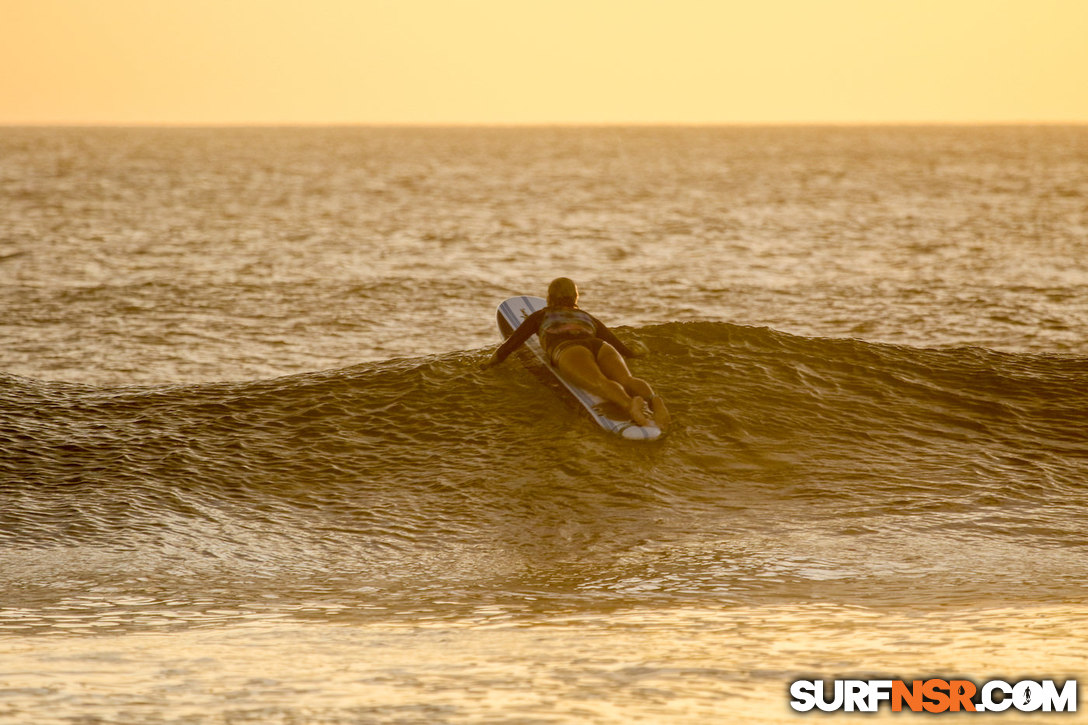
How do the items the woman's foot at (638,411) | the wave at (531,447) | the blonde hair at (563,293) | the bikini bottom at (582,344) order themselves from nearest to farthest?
1. the wave at (531,447)
2. the woman's foot at (638,411)
3. the bikini bottom at (582,344)
4. the blonde hair at (563,293)

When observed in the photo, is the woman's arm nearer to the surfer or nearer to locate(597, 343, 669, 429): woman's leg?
the surfer

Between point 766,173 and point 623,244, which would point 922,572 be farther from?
point 766,173

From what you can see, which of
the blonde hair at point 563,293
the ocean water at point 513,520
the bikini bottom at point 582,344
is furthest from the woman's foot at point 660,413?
the blonde hair at point 563,293

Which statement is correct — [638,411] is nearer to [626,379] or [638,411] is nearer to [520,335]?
[626,379]

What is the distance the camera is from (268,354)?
21.3m


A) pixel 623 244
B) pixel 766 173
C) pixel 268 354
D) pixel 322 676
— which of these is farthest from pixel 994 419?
pixel 766 173

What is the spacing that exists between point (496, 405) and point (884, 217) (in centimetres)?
4228

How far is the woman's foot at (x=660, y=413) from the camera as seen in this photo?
11.6 metres

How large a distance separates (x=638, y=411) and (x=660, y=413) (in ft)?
0.99

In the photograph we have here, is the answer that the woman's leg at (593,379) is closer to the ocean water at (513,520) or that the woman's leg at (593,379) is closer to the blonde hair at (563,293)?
the ocean water at (513,520)

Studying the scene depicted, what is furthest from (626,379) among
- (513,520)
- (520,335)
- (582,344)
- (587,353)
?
(513,520)

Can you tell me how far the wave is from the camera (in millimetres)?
10562

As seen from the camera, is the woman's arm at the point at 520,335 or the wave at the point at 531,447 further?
the woman's arm at the point at 520,335

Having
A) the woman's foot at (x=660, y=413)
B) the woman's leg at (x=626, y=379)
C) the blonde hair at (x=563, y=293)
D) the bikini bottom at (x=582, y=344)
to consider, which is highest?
the blonde hair at (x=563, y=293)
